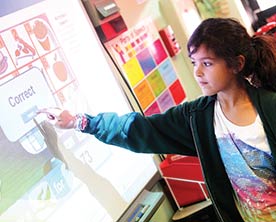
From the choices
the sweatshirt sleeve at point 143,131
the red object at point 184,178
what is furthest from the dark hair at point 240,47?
the red object at point 184,178

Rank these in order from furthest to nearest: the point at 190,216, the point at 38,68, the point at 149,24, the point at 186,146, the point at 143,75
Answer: the point at 149,24, the point at 143,75, the point at 190,216, the point at 186,146, the point at 38,68

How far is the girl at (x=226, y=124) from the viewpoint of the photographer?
1185 mm

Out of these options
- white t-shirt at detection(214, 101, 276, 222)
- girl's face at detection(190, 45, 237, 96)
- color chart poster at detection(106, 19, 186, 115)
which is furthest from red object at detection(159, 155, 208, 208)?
girl's face at detection(190, 45, 237, 96)

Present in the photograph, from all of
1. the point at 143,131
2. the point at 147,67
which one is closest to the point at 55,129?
the point at 143,131

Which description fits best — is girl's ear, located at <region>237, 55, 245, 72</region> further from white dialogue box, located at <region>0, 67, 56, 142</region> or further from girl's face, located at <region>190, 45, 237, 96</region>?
→ white dialogue box, located at <region>0, 67, 56, 142</region>

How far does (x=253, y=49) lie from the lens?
3.96ft

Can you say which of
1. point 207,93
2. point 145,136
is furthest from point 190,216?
point 207,93

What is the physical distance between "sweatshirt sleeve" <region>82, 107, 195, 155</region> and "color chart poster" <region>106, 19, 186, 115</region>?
471mm

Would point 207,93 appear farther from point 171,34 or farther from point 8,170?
point 171,34

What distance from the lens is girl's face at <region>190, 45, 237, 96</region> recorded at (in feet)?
3.88

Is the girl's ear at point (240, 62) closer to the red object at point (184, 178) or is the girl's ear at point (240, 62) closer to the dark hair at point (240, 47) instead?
the dark hair at point (240, 47)

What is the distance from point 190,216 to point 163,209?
12 centimetres

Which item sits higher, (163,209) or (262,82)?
(262,82)

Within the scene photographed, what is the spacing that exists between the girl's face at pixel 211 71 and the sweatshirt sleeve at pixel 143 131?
7.3 inches
